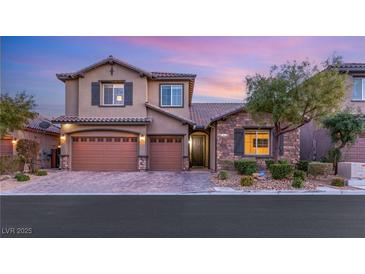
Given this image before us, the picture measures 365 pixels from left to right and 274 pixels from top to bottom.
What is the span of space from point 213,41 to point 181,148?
25.0ft

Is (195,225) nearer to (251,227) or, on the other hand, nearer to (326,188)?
(251,227)

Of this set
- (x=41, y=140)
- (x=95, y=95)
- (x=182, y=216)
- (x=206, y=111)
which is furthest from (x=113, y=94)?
(x=182, y=216)

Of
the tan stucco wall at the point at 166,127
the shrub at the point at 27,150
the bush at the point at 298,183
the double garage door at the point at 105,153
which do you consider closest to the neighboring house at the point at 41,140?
the shrub at the point at 27,150

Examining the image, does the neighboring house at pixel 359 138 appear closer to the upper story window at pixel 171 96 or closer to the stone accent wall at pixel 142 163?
the upper story window at pixel 171 96

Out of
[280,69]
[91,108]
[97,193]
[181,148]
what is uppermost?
[280,69]

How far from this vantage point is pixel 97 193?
12.5m

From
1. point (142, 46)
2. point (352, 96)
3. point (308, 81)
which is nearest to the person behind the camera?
point (308, 81)

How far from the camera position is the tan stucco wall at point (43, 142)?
20.4 meters

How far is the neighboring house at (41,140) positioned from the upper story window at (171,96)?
8.81 m

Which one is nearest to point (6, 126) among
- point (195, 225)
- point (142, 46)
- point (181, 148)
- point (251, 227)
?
point (142, 46)

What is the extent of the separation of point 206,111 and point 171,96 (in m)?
5.20

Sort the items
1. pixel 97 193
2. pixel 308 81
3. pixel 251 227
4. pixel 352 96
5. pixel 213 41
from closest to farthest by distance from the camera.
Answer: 1. pixel 251 227
2. pixel 97 193
3. pixel 308 81
4. pixel 213 41
5. pixel 352 96

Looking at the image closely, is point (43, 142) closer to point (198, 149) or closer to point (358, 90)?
point (198, 149)

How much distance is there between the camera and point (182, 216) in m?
8.08
